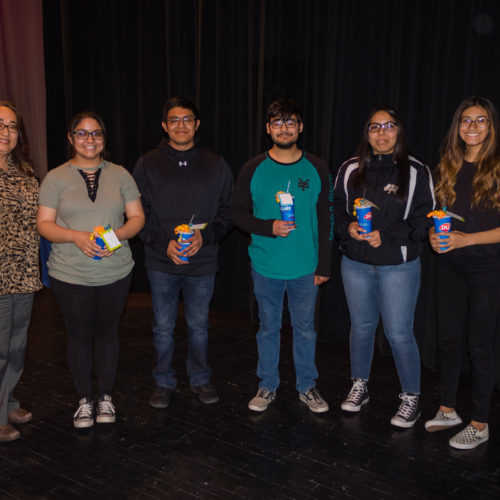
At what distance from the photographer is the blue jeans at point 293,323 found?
9.48 feet

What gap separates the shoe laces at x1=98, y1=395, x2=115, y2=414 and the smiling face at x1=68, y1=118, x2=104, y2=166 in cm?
128

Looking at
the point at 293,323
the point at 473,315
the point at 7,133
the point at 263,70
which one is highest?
the point at 263,70

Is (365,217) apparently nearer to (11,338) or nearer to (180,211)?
(180,211)

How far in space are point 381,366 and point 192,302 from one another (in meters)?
1.52

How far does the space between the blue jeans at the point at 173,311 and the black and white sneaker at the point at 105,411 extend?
0.30 meters

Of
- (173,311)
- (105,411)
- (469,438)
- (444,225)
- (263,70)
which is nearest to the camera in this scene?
(444,225)

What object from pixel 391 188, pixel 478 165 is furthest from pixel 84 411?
pixel 478 165

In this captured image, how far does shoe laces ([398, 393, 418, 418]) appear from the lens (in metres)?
2.88

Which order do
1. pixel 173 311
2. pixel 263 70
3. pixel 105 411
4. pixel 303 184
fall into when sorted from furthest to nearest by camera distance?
pixel 263 70
pixel 173 311
pixel 105 411
pixel 303 184

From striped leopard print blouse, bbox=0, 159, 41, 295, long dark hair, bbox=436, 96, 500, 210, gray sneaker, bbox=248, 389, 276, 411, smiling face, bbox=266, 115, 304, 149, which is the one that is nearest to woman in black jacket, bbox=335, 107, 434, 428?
long dark hair, bbox=436, 96, 500, 210

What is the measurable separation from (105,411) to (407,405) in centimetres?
163

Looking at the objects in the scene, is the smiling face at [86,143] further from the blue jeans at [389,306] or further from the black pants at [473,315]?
the black pants at [473,315]

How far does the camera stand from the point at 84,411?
286cm

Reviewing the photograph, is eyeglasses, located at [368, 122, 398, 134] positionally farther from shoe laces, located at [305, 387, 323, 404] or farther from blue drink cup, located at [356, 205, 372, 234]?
shoe laces, located at [305, 387, 323, 404]
